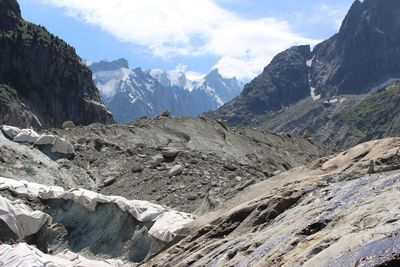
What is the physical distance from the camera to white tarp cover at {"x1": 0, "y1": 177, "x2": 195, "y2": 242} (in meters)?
21.5

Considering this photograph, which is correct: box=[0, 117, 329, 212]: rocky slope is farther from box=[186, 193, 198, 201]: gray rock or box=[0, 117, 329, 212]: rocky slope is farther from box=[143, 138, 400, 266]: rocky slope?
box=[143, 138, 400, 266]: rocky slope

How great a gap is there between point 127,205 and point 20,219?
4628mm

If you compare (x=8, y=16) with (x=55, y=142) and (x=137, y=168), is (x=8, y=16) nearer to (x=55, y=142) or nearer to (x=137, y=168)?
(x=55, y=142)

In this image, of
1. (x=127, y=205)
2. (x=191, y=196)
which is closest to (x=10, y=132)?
(x=191, y=196)

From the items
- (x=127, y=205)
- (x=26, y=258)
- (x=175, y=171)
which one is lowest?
(x=26, y=258)

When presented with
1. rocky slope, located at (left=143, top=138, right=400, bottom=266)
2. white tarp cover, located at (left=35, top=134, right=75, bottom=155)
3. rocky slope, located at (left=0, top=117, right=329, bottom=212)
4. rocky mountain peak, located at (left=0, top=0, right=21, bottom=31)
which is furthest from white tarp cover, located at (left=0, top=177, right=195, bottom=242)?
rocky mountain peak, located at (left=0, top=0, right=21, bottom=31)

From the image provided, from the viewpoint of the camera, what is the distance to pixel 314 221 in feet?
42.5

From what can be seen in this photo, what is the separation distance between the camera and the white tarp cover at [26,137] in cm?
3684

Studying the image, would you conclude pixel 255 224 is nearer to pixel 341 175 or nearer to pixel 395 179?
pixel 341 175

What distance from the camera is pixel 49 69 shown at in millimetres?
170625

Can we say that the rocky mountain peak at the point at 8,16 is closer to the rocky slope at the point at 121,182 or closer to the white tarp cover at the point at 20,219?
the rocky slope at the point at 121,182

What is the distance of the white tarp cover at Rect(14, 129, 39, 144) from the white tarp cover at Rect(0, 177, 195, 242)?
843 cm

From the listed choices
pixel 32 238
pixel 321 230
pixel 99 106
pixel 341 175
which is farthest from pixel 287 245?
pixel 99 106

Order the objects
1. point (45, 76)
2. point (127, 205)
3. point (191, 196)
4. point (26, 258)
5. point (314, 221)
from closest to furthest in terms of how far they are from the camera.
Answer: point (314, 221) → point (26, 258) → point (127, 205) → point (191, 196) → point (45, 76)
